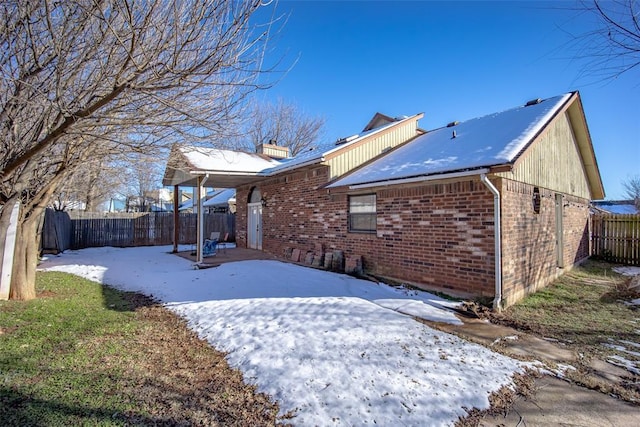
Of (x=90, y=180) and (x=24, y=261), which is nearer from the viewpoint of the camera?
(x=24, y=261)

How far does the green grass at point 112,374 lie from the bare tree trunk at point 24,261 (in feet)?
2.36

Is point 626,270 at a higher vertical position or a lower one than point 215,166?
lower

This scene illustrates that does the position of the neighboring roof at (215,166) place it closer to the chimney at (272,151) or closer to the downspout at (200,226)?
the downspout at (200,226)

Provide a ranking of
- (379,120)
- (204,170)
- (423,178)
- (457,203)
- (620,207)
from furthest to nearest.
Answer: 1. (620,207)
2. (379,120)
3. (204,170)
4. (423,178)
5. (457,203)

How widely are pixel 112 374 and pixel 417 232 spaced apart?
615cm

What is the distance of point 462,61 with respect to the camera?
29.1ft

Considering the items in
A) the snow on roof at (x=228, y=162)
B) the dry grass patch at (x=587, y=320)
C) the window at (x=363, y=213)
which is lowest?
the dry grass patch at (x=587, y=320)

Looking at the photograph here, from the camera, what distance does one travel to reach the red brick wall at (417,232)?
6238 mm

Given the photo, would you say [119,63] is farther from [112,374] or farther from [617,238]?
[617,238]

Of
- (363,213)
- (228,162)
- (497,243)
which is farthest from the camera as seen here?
(228,162)

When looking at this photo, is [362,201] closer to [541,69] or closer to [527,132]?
[527,132]

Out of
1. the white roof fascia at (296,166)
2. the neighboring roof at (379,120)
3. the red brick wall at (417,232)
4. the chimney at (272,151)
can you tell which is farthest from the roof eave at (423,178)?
the chimney at (272,151)

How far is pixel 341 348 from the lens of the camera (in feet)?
13.2

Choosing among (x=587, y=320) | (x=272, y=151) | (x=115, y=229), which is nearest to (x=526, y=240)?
(x=587, y=320)
